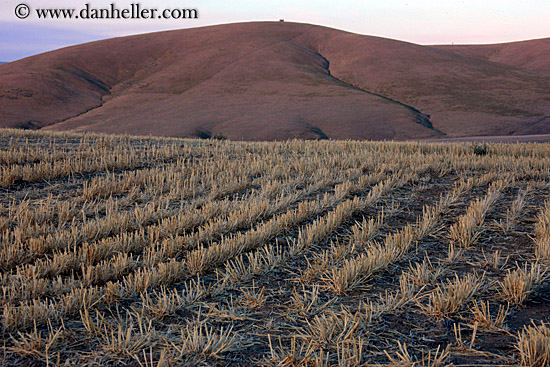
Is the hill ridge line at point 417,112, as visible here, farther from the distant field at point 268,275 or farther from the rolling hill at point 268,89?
the distant field at point 268,275

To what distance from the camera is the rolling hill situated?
131ft

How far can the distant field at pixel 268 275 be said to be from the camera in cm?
288

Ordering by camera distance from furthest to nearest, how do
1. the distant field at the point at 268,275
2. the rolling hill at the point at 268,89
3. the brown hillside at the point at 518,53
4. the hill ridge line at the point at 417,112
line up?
1. the brown hillside at the point at 518,53
2. the hill ridge line at the point at 417,112
3. the rolling hill at the point at 268,89
4. the distant field at the point at 268,275

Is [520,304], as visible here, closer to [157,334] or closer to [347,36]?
[157,334]

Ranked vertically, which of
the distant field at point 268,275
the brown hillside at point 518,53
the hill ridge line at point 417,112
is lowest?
the distant field at point 268,275

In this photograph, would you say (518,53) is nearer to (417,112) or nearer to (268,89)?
(417,112)

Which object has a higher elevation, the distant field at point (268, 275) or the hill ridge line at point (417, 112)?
the hill ridge line at point (417, 112)

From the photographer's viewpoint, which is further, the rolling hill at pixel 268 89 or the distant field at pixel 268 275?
the rolling hill at pixel 268 89

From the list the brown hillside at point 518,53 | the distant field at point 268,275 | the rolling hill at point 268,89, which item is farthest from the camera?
the brown hillside at point 518,53

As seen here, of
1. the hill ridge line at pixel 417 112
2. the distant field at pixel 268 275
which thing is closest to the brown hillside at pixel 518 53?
the hill ridge line at pixel 417 112

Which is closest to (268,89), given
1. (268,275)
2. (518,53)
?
(268,275)

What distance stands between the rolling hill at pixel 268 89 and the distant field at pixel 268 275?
28.7m

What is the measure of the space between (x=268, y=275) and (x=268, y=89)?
167 feet

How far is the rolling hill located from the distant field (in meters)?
28.7
